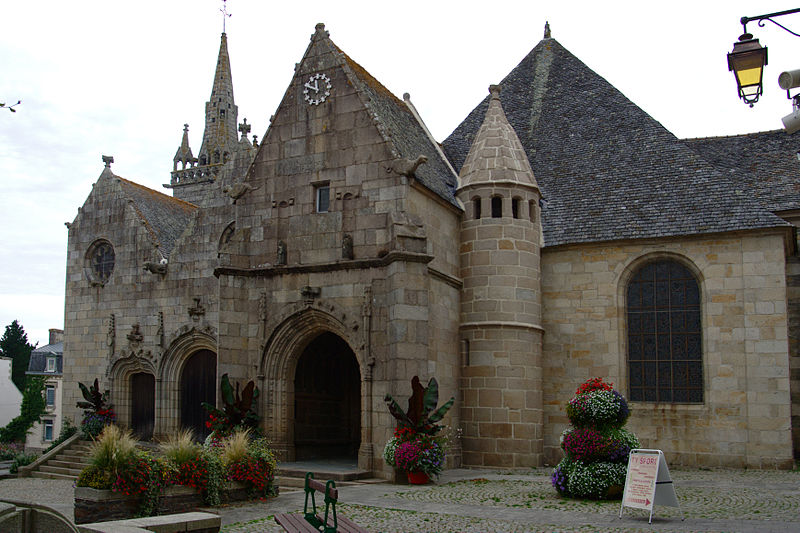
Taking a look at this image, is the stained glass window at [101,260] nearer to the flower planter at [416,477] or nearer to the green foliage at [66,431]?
the green foliage at [66,431]

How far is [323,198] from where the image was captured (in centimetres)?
1959

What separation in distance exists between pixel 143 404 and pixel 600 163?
15957mm

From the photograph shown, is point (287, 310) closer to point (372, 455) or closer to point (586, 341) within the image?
point (372, 455)

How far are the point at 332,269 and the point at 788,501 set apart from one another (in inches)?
407

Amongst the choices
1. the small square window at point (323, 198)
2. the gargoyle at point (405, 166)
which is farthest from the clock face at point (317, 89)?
the gargoyle at point (405, 166)

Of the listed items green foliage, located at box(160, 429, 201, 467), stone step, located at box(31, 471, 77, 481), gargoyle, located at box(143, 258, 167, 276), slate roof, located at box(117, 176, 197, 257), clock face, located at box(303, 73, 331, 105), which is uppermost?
clock face, located at box(303, 73, 331, 105)

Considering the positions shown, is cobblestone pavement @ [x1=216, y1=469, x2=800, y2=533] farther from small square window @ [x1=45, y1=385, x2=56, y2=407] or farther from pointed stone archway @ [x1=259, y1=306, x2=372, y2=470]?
small square window @ [x1=45, y1=385, x2=56, y2=407]

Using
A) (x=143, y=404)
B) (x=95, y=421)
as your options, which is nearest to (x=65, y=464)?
(x=95, y=421)

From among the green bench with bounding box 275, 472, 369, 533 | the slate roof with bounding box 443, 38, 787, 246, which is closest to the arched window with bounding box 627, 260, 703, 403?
the slate roof with bounding box 443, 38, 787, 246

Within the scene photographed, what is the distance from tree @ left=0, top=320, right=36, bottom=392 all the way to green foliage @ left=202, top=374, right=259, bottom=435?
33.9 m

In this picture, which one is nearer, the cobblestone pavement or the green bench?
the green bench

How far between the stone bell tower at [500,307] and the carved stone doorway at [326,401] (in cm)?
357

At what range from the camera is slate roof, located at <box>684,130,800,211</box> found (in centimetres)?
2119

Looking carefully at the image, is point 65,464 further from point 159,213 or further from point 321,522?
point 321,522
